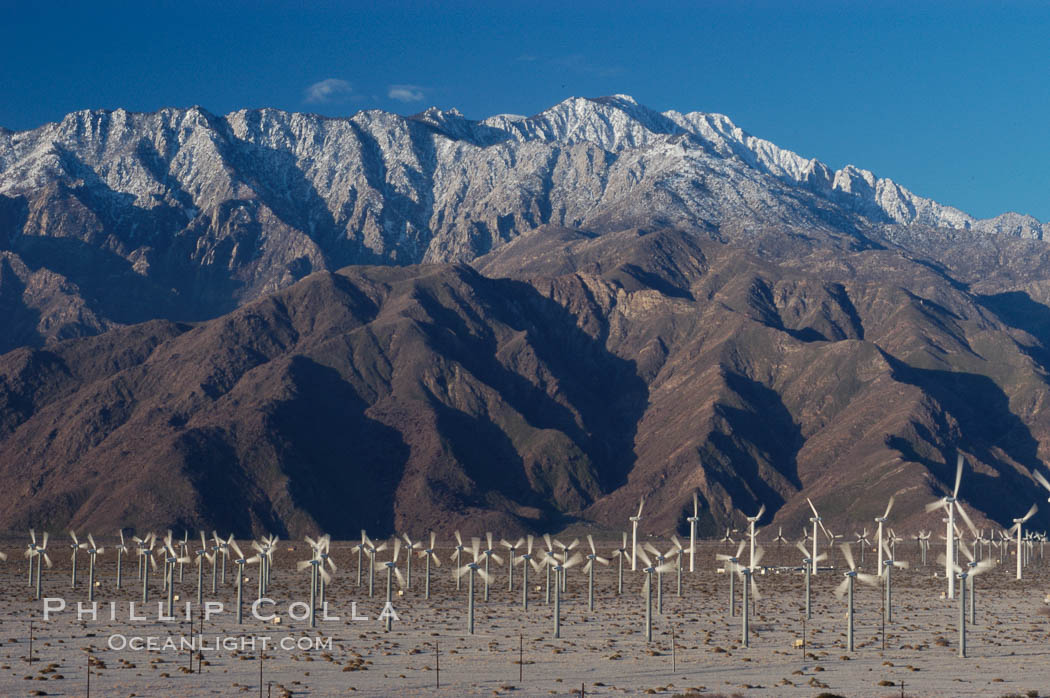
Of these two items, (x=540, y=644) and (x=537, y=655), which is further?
(x=540, y=644)

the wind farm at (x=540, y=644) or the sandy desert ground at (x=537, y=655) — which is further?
the wind farm at (x=540, y=644)

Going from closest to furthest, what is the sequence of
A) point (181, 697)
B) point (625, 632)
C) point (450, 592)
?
point (181, 697)
point (625, 632)
point (450, 592)

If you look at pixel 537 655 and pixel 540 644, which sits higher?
pixel 537 655

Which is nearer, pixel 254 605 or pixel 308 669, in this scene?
pixel 308 669

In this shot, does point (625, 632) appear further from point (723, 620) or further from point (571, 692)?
point (571, 692)

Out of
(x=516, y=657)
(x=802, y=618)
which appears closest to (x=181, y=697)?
(x=516, y=657)

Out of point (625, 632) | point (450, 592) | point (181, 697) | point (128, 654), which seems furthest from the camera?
point (450, 592)

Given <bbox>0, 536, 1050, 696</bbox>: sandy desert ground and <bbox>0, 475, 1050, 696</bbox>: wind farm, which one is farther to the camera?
<bbox>0, 475, 1050, 696</bbox>: wind farm

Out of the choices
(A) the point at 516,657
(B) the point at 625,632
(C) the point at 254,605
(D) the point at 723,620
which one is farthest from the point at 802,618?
(C) the point at 254,605
